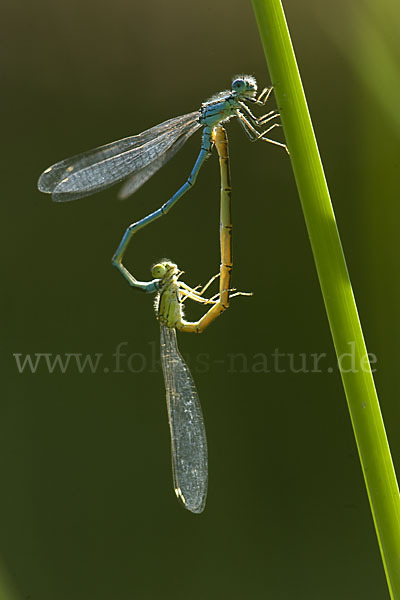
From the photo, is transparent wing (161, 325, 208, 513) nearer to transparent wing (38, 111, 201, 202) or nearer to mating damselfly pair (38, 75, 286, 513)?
mating damselfly pair (38, 75, 286, 513)

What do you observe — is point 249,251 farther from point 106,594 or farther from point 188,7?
point 106,594

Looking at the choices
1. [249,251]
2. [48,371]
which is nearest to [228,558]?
[48,371]

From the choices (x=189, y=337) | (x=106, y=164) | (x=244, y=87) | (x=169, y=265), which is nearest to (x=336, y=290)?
(x=244, y=87)

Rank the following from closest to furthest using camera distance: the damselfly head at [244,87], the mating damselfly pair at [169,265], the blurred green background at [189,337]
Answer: the damselfly head at [244,87]
the mating damselfly pair at [169,265]
the blurred green background at [189,337]

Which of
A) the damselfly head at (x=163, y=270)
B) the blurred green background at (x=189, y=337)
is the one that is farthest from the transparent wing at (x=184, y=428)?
the blurred green background at (x=189, y=337)

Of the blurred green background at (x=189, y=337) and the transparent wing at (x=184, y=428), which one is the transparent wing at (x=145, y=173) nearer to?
the transparent wing at (x=184, y=428)

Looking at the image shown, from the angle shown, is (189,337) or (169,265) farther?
(189,337)

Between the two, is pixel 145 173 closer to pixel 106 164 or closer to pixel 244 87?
pixel 106 164
